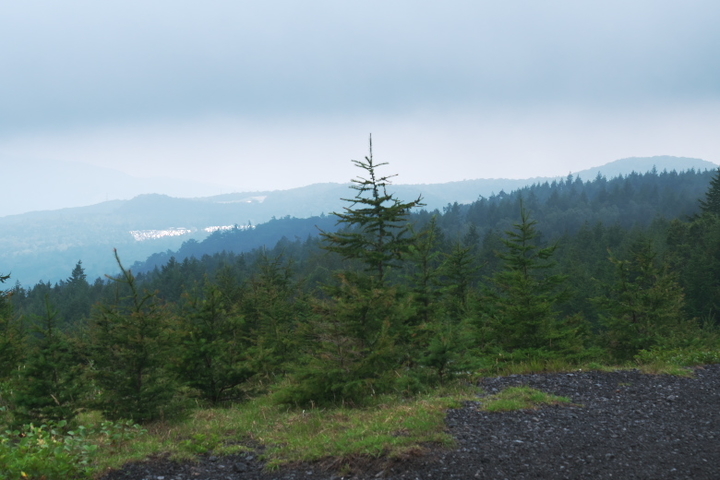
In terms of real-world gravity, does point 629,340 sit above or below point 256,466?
below

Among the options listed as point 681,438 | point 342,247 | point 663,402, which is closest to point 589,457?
point 681,438

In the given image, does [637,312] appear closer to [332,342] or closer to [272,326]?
[272,326]

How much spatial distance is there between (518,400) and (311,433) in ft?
11.6

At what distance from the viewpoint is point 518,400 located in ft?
28.6

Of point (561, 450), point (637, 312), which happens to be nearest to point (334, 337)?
point (561, 450)

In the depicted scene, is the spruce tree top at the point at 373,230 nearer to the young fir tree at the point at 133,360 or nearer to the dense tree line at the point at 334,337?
the dense tree line at the point at 334,337

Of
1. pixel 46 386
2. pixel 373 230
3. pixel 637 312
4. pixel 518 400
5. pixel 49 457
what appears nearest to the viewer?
pixel 49 457

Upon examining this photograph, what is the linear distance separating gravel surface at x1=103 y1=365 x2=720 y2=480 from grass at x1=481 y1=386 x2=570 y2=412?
196mm

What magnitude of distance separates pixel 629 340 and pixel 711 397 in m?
13.7

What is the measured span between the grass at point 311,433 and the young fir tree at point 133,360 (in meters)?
0.47

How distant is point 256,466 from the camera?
21.9 feet

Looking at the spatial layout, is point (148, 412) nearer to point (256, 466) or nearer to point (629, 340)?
point (256, 466)

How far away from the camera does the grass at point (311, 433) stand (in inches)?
264

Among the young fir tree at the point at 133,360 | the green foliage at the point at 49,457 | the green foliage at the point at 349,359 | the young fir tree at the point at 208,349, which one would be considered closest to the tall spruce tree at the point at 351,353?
the green foliage at the point at 349,359
